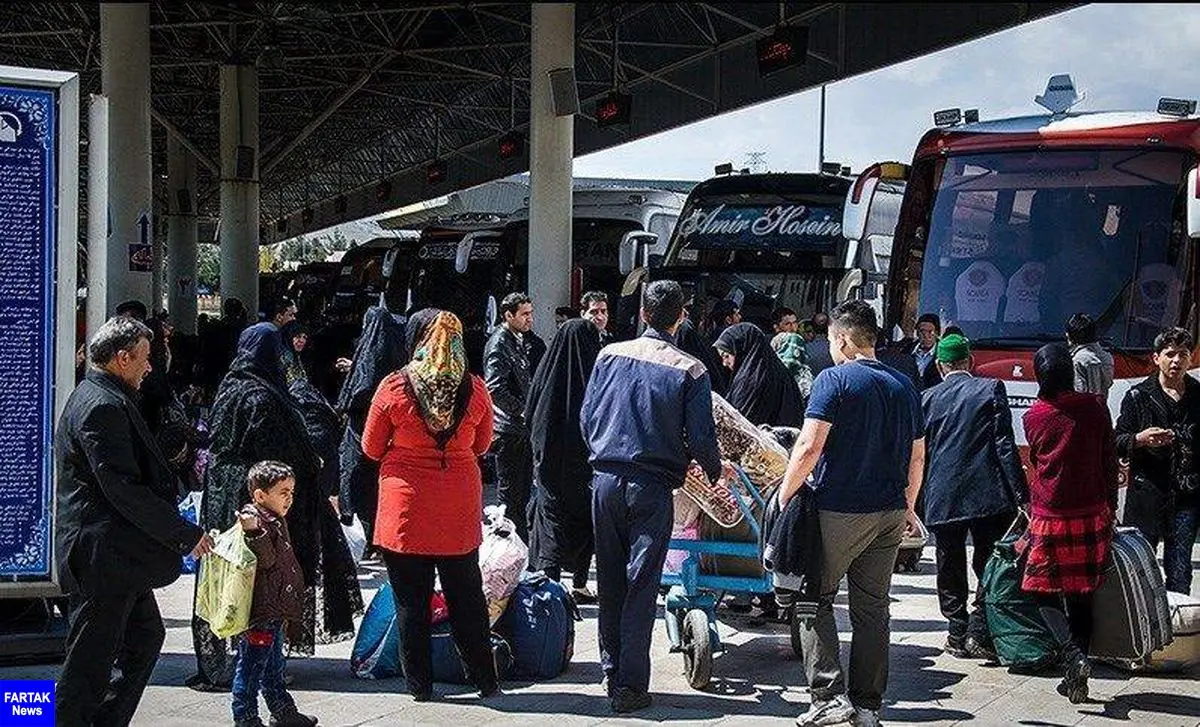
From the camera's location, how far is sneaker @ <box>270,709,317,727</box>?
6930mm

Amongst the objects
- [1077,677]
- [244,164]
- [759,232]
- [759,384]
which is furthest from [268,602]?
[244,164]

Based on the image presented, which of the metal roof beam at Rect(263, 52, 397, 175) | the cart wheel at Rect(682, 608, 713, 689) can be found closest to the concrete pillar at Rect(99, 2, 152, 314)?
the metal roof beam at Rect(263, 52, 397, 175)

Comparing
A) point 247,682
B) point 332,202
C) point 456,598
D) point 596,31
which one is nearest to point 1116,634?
point 456,598

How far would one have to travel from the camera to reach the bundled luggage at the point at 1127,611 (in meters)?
7.98

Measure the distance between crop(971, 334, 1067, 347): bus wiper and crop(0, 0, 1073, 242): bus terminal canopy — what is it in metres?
3.13

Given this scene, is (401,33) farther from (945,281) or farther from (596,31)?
(945,281)

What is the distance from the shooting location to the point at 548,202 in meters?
21.2

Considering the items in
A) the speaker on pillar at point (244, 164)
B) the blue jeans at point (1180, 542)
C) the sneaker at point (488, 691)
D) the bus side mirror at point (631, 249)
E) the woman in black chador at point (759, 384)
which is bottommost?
the sneaker at point (488, 691)

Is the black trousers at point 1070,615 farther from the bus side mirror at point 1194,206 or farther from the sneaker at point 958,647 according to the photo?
the bus side mirror at point 1194,206

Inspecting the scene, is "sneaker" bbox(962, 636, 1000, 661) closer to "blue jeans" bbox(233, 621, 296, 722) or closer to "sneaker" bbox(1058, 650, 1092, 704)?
"sneaker" bbox(1058, 650, 1092, 704)

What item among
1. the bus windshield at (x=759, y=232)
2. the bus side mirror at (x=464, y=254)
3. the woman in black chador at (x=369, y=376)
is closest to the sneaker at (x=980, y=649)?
the woman in black chador at (x=369, y=376)

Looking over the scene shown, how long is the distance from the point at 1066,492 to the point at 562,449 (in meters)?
2.94

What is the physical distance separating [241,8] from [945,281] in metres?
21.2

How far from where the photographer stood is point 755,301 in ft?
61.7
